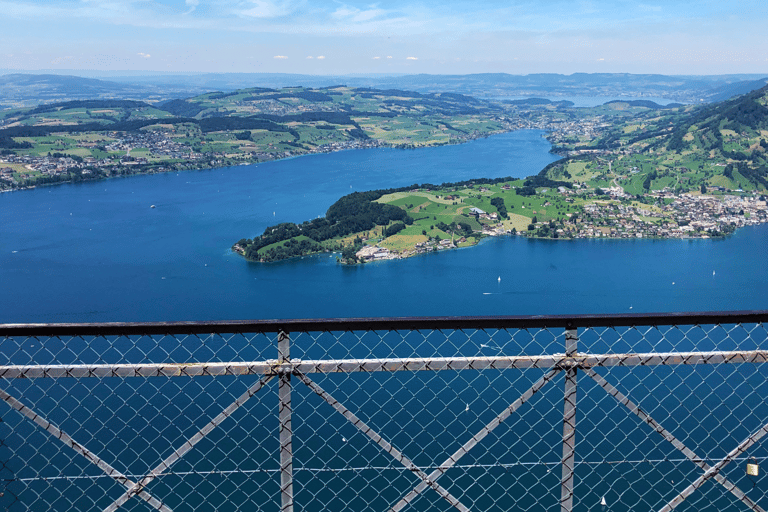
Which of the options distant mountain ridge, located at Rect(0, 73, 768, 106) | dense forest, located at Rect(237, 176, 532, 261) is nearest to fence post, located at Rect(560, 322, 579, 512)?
dense forest, located at Rect(237, 176, 532, 261)

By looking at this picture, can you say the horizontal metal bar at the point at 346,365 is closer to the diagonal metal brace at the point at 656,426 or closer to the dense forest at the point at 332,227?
the diagonal metal brace at the point at 656,426

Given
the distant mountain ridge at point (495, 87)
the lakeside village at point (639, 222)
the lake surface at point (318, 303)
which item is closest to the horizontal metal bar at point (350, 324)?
the lake surface at point (318, 303)

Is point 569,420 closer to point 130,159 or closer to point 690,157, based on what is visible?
point 690,157

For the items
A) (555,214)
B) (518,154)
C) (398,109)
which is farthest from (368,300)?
(398,109)

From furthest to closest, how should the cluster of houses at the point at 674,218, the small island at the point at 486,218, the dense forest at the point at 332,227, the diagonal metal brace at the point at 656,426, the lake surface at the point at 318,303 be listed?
the cluster of houses at the point at 674,218 → the small island at the point at 486,218 → the dense forest at the point at 332,227 → the lake surface at the point at 318,303 → the diagonal metal brace at the point at 656,426

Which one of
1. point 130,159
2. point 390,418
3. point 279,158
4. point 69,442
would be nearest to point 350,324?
point 69,442

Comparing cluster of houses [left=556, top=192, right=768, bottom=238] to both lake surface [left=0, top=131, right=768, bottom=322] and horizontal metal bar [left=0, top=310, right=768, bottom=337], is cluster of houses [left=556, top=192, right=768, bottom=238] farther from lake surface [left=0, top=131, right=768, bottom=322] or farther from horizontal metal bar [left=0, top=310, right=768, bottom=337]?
horizontal metal bar [left=0, top=310, right=768, bottom=337]
